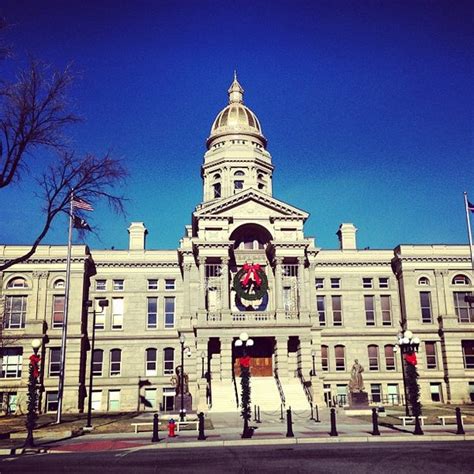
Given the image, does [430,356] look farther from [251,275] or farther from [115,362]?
[115,362]

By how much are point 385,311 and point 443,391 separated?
8791mm

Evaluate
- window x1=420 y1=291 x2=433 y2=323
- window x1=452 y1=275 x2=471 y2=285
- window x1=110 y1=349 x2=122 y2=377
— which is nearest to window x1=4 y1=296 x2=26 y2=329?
window x1=110 y1=349 x2=122 y2=377

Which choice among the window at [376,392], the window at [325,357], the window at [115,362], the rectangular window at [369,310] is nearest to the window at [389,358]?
the window at [376,392]

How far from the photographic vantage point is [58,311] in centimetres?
4859

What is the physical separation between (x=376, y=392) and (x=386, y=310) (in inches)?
309

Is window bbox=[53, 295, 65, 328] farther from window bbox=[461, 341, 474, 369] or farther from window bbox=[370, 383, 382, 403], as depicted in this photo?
window bbox=[461, 341, 474, 369]

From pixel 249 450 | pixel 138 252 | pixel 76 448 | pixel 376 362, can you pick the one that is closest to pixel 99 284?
pixel 138 252

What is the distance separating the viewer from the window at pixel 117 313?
51.0 metres

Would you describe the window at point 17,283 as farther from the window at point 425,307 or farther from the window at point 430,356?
the window at point 430,356

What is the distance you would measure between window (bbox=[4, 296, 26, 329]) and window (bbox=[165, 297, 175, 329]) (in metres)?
→ 12.8

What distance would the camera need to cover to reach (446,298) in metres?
50.5

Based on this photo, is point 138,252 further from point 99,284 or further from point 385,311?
point 385,311

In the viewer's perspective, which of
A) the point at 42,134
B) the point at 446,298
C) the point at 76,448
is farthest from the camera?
the point at 446,298

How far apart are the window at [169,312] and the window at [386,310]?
66.8ft
